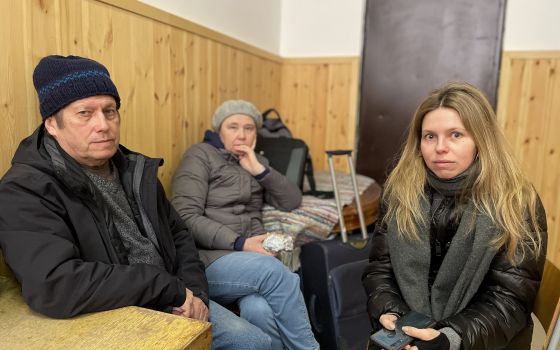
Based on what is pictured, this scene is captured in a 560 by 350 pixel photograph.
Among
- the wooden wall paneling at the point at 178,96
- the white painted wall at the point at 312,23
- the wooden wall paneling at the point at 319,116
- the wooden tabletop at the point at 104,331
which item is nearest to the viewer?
the wooden tabletop at the point at 104,331

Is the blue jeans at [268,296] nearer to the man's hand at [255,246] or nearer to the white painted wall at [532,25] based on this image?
the man's hand at [255,246]

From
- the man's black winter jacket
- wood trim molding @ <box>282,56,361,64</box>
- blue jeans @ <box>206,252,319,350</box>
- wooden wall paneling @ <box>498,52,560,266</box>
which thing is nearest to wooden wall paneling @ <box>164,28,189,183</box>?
blue jeans @ <box>206,252,319,350</box>

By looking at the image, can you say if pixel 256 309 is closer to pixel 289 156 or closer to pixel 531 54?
pixel 289 156

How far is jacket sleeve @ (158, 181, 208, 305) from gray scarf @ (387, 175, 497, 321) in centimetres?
63

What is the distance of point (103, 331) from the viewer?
84cm

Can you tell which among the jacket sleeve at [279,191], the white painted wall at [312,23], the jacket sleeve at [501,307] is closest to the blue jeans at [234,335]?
the jacket sleeve at [501,307]

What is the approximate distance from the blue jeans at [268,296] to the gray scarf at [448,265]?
0.39m

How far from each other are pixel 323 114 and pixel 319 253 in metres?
1.88

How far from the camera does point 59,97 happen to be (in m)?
1.13

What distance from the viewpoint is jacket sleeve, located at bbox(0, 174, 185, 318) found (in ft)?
3.01

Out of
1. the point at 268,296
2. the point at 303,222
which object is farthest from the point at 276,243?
the point at 303,222

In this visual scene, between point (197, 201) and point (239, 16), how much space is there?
4.71 feet

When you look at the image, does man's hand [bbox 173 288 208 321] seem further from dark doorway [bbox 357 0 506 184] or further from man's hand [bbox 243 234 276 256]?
dark doorway [bbox 357 0 506 184]

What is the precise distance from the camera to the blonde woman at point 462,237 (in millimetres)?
1166
